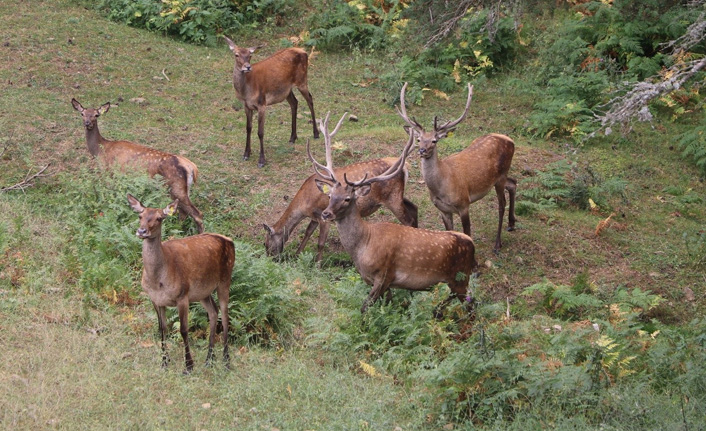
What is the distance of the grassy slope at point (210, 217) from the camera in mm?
6742

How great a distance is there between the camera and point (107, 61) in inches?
647

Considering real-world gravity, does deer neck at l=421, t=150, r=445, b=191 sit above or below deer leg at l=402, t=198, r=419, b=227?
above

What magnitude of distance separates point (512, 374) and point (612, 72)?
9.71 metres

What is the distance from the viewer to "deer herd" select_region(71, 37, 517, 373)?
7582 millimetres

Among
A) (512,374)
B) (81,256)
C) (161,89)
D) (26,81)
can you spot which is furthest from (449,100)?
(512,374)

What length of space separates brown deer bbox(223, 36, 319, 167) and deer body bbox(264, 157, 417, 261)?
88.5 inches

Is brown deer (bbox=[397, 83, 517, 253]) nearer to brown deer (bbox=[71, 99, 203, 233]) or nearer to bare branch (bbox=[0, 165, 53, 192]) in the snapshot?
brown deer (bbox=[71, 99, 203, 233])

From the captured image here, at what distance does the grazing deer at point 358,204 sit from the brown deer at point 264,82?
225cm

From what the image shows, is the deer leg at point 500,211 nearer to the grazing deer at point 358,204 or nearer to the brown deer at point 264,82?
the grazing deer at point 358,204

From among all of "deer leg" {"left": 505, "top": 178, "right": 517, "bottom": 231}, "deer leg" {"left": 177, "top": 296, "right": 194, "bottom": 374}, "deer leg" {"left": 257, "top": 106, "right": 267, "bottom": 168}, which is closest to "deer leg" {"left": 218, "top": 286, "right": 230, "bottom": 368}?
"deer leg" {"left": 177, "top": 296, "right": 194, "bottom": 374}

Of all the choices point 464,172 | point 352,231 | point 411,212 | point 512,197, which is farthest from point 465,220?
point 352,231

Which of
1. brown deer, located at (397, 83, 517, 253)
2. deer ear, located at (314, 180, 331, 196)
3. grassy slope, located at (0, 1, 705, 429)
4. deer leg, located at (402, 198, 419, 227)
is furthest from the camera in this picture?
deer leg, located at (402, 198, 419, 227)

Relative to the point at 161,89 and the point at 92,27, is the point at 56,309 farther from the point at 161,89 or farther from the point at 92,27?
the point at 92,27

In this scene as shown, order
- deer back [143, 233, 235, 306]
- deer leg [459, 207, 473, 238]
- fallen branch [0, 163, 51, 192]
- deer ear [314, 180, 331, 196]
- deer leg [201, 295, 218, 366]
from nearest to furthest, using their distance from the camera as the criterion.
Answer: deer back [143, 233, 235, 306] → deer leg [201, 295, 218, 366] → deer ear [314, 180, 331, 196] → deer leg [459, 207, 473, 238] → fallen branch [0, 163, 51, 192]
